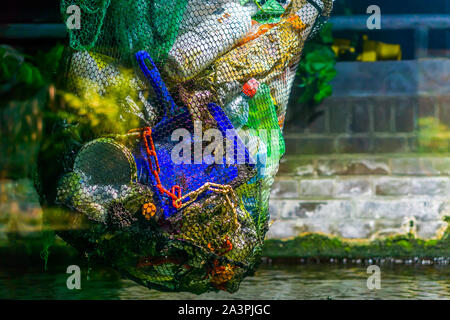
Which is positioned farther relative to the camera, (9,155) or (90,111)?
(9,155)

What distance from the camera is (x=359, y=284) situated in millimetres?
5562

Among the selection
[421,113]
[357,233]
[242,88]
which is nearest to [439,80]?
[421,113]

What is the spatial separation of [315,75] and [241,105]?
2.66m

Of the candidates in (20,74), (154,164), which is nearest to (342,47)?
→ (20,74)

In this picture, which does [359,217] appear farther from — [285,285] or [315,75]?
[285,285]

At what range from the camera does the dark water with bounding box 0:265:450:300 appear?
17.1 ft

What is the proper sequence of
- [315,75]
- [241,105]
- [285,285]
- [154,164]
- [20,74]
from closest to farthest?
[154,164], [241,105], [285,285], [315,75], [20,74]

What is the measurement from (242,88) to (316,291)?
1.83 meters

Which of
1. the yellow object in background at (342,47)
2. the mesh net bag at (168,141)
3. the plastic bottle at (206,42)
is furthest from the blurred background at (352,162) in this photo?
the plastic bottle at (206,42)

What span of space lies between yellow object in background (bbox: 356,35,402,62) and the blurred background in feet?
0.49

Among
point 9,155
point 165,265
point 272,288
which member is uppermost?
Answer: point 9,155

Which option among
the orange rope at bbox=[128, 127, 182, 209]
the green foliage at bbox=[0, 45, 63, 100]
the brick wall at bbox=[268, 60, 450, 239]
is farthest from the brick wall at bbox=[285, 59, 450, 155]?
the orange rope at bbox=[128, 127, 182, 209]

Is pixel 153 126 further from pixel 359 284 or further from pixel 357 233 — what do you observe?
pixel 357 233

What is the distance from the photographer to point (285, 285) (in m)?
5.59
